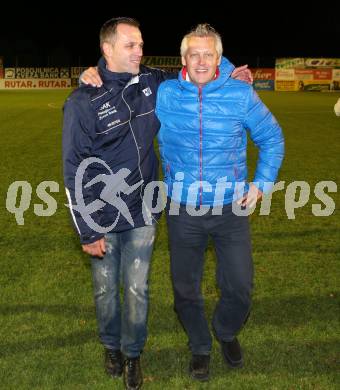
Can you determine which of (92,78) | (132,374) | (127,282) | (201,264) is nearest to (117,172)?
(92,78)

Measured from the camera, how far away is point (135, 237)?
11.5 ft

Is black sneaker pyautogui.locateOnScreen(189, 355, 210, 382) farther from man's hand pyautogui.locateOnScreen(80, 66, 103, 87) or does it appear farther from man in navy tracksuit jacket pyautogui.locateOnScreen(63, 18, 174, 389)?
man's hand pyautogui.locateOnScreen(80, 66, 103, 87)

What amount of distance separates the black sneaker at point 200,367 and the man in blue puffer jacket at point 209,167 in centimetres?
10

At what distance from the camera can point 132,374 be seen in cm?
367

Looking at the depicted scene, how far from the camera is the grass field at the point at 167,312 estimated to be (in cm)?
386

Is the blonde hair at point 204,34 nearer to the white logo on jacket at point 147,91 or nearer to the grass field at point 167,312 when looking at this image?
the white logo on jacket at point 147,91

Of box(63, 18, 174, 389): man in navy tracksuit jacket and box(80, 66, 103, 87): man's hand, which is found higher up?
box(80, 66, 103, 87): man's hand

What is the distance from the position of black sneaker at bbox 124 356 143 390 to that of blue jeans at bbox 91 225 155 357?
0.04 metres

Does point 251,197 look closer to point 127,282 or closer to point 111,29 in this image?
point 127,282

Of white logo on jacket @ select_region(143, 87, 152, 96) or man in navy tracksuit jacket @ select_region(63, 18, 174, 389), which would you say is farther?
white logo on jacket @ select_region(143, 87, 152, 96)

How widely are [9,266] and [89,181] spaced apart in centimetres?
300

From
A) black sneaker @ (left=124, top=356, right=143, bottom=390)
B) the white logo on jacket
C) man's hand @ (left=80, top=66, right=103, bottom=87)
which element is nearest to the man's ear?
man's hand @ (left=80, top=66, right=103, bottom=87)

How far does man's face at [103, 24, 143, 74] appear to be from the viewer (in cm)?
329

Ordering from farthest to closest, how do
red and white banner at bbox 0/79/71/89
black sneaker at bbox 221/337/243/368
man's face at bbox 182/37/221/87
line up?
red and white banner at bbox 0/79/71/89 → black sneaker at bbox 221/337/243/368 → man's face at bbox 182/37/221/87
